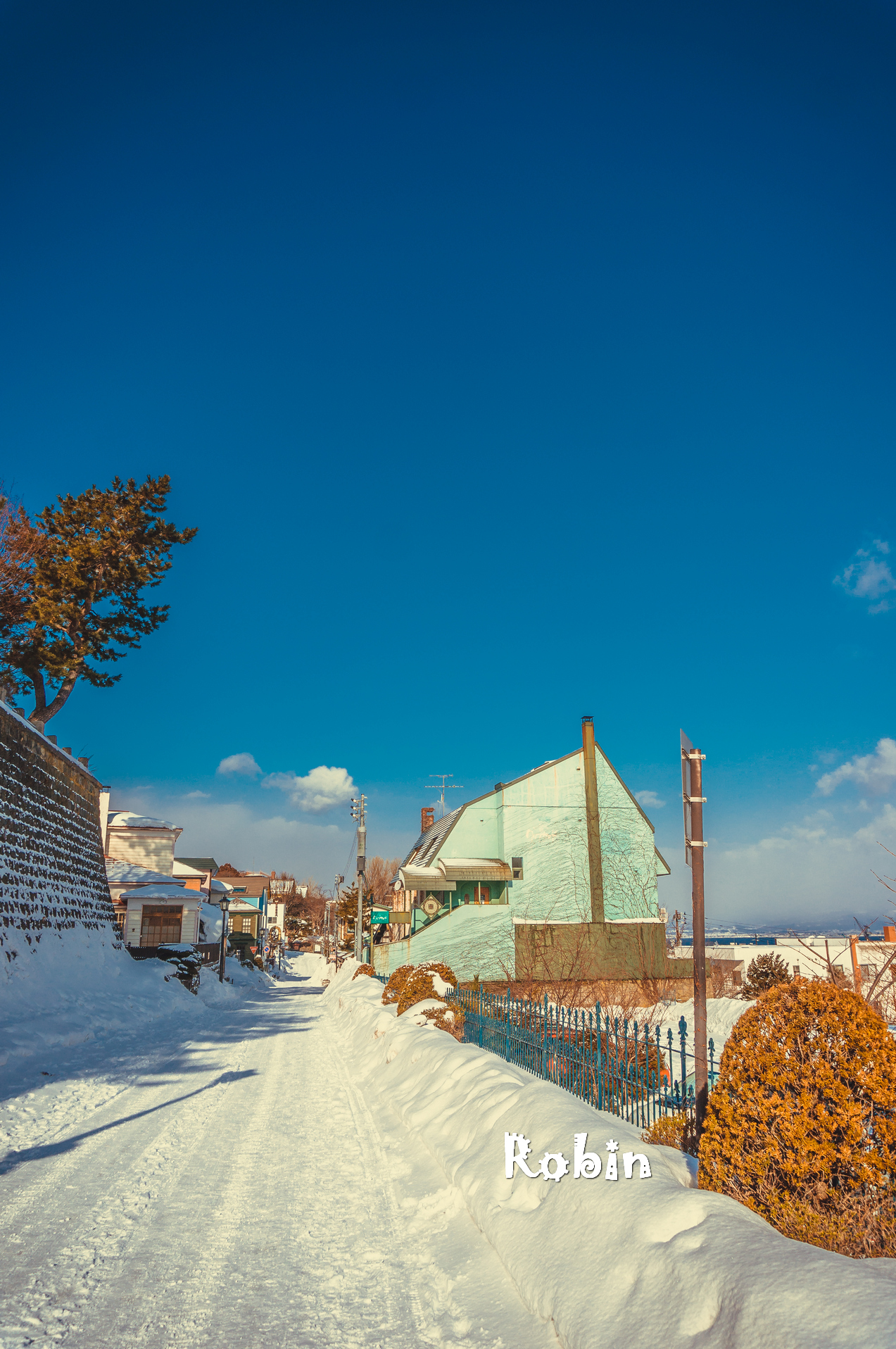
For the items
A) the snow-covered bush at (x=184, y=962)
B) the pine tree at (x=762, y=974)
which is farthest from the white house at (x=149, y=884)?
the pine tree at (x=762, y=974)

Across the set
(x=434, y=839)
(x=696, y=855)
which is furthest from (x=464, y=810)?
(x=696, y=855)

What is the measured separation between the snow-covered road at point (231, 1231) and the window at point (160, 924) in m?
31.5

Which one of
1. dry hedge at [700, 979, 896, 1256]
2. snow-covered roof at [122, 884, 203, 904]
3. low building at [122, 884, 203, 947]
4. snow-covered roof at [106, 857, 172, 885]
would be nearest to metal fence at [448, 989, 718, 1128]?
dry hedge at [700, 979, 896, 1256]

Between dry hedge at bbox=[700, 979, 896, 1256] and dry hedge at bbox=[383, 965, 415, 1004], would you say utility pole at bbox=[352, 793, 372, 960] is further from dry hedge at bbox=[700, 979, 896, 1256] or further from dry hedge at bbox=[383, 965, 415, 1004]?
dry hedge at bbox=[700, 979, 896, 1256]

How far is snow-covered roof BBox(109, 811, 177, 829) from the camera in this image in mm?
47188

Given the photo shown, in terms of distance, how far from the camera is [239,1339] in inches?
161

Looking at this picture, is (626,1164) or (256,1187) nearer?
(626,1164)

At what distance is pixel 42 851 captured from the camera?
20234 millimetres

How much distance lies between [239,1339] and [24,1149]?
4.79 metres

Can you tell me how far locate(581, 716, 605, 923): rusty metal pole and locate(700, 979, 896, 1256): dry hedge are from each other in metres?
31.7

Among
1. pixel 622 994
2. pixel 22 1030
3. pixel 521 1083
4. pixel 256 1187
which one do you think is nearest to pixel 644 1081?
pixel 521 1083

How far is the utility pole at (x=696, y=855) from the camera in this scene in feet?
25.1

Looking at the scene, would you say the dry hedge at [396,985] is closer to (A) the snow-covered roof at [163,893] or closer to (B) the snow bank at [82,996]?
(B) the snow bank at [82,996]

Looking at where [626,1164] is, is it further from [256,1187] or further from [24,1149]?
[24,1149]
